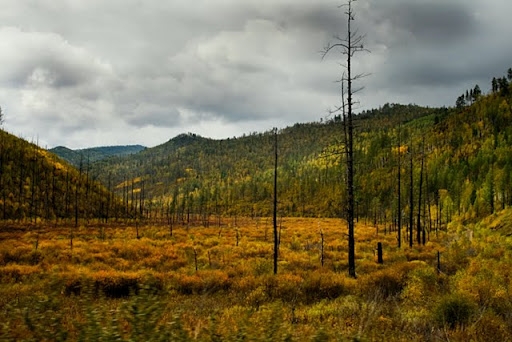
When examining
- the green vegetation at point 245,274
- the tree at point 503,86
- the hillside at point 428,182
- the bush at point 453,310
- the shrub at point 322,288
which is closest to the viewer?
the green vegetation at point 245,274

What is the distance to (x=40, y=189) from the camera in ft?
235

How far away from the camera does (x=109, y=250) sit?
3064cm

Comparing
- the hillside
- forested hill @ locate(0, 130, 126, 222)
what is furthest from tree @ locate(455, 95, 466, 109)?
forested hill @ locate(0, 130, 126, 222)

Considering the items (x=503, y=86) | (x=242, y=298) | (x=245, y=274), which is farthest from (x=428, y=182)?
(x=242, y=298)

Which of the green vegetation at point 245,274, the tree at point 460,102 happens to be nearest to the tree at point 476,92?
the tree at point 460,102

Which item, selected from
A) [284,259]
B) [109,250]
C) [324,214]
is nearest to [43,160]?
[109,250]

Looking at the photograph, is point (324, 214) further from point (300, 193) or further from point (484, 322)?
point (484, 322)

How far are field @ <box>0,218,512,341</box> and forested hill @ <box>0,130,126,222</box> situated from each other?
39.0 m

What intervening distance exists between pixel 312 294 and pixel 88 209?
2872 inches

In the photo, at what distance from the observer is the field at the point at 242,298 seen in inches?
150

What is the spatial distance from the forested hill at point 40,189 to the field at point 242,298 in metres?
39.0

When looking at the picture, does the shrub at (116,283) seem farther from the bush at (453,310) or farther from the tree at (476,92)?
the tree at (476,92)

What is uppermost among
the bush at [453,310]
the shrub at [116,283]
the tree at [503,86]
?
the tree at [503,86]

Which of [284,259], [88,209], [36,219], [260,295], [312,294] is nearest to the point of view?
[260,295]
